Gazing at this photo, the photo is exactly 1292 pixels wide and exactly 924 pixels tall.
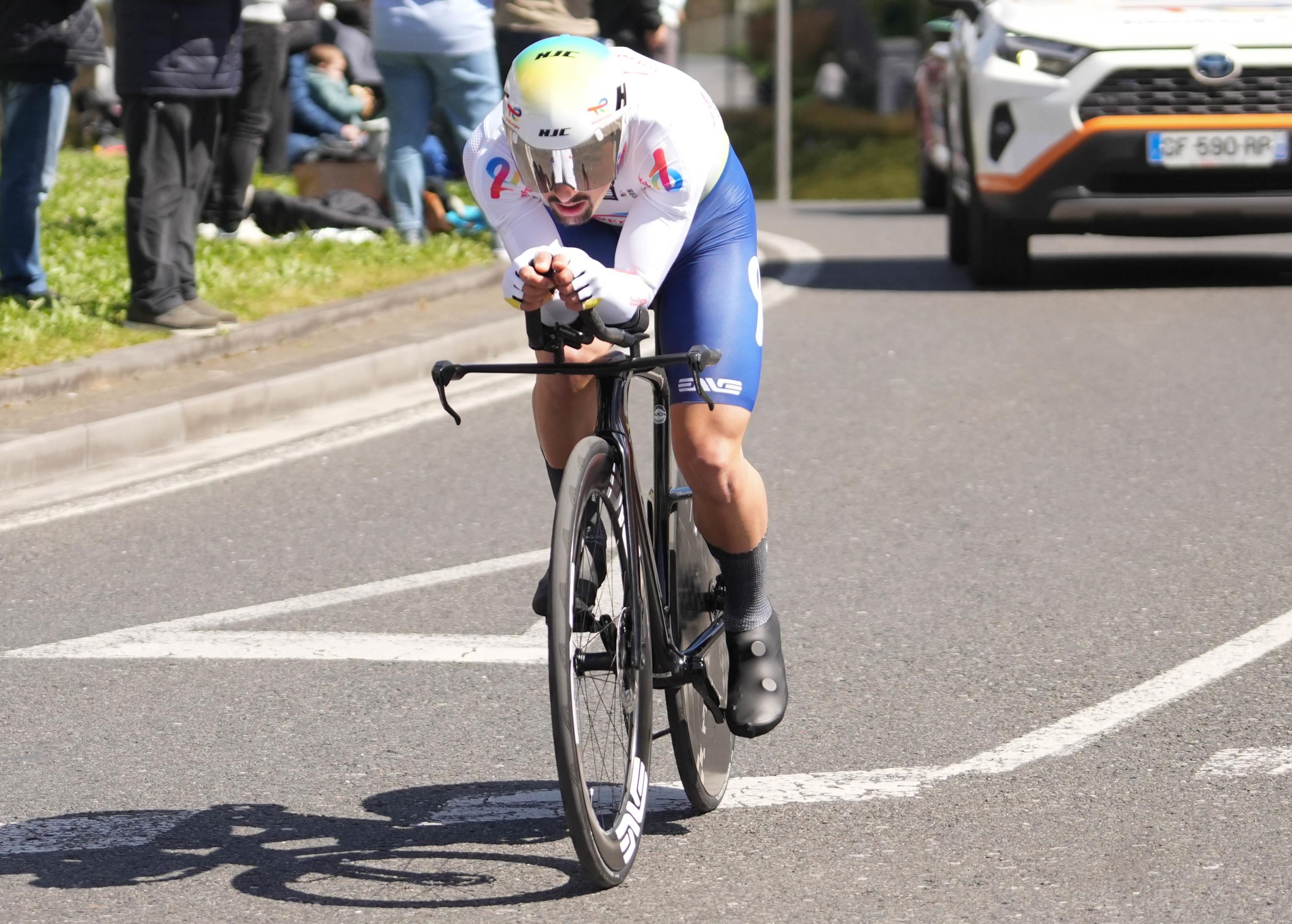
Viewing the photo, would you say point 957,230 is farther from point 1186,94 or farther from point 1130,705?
point 1130,705

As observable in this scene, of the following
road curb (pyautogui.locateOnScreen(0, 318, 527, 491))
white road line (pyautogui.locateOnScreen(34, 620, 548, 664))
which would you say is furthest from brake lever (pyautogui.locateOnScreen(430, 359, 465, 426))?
road curb (pyautogui.locateOnScreen(0, 318, 527, 491))

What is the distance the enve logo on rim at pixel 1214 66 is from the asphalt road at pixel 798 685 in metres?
2.31

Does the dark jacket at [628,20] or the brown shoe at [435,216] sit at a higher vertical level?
the dark jacket at [628,20]

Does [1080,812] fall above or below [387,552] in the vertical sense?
above

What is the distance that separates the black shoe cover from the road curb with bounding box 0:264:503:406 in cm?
441

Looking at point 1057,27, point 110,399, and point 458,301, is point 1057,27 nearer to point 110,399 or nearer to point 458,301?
point 458,301

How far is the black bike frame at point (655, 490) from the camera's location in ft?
12.2

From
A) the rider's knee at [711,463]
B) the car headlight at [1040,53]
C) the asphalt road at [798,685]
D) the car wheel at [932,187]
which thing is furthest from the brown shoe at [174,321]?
the car wheel at [932,187]

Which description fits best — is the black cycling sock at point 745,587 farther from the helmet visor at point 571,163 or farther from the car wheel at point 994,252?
the car wheel at point 994,252

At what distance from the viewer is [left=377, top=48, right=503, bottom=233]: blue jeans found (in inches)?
455

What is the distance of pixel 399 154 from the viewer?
38.2ft

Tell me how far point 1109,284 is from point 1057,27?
1556 millimetres

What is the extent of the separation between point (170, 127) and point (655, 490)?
5405 millimetres

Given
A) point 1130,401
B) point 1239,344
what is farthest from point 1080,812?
point 1239,344
